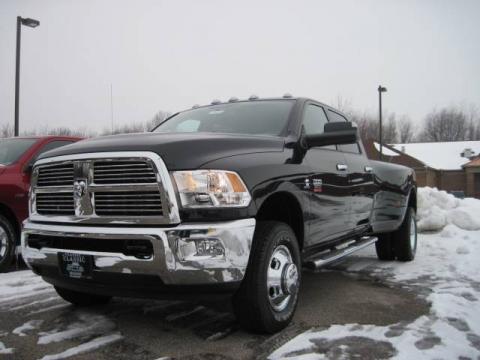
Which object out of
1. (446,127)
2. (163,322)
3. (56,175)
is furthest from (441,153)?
(56,175)

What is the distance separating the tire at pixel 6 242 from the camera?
5.79 metres

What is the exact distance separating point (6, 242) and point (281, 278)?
369 cm

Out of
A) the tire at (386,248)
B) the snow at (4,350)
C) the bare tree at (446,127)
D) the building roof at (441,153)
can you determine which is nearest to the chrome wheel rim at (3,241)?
the snow at (4,350)

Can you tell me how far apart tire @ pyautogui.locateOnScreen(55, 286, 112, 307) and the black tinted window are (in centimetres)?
234

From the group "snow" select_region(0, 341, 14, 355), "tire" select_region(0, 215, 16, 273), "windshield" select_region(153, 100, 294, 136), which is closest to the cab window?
"windshield" select_region(153, 100, 294, 136)

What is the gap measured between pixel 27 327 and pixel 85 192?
4.06 ft

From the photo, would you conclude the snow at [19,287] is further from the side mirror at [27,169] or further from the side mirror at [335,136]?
the side mirror at [335,136]

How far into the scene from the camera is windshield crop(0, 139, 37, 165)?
→ 644 cm

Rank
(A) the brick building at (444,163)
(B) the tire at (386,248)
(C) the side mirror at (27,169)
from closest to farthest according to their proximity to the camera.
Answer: (C) the side mirror at (27,169), (B) the tire at (386,248), (A) the brick building at (444,163)

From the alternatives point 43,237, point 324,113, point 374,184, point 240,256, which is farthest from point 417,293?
point 43,237

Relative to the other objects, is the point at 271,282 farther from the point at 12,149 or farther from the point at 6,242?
the point at 12,149

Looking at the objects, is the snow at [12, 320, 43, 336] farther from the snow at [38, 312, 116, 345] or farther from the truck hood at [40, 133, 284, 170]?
the truck hood at [40, 133, 284, 170]

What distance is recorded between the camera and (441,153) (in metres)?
49.9

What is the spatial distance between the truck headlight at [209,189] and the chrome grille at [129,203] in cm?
17
